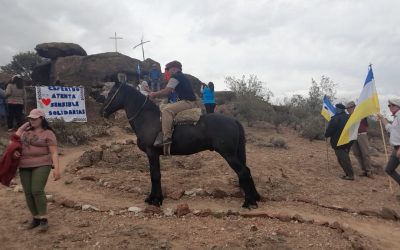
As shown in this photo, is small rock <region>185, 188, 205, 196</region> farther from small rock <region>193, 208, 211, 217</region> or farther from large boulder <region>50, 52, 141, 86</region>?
large boulder <region>50, 52, 141, 86</region>

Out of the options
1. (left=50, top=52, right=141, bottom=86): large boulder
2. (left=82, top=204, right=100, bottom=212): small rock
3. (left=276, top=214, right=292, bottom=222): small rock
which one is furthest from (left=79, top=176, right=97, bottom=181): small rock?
(left=50, top=52, right=141, bottom=86): large boulder

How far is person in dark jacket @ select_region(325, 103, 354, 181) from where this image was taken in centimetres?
1015

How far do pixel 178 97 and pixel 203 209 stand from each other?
2.29 m

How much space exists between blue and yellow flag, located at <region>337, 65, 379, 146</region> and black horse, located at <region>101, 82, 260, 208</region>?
326cm

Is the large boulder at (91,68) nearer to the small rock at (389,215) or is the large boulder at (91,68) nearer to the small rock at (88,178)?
the small rock at (88,178)

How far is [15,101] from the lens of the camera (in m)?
13.7

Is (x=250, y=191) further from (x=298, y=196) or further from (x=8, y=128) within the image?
(x=8, y=128)

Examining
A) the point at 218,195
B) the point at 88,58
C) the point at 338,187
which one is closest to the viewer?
Answer: the point at 218,195

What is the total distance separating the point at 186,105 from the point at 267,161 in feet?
15.3

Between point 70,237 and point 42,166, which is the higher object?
point 42,166

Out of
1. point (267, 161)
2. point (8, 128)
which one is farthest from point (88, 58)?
point (267, 161)

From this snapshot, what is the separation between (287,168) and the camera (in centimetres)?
1080

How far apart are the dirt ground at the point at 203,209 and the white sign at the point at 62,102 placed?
4.11 metres

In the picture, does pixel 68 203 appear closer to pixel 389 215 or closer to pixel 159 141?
pixel 159 141
